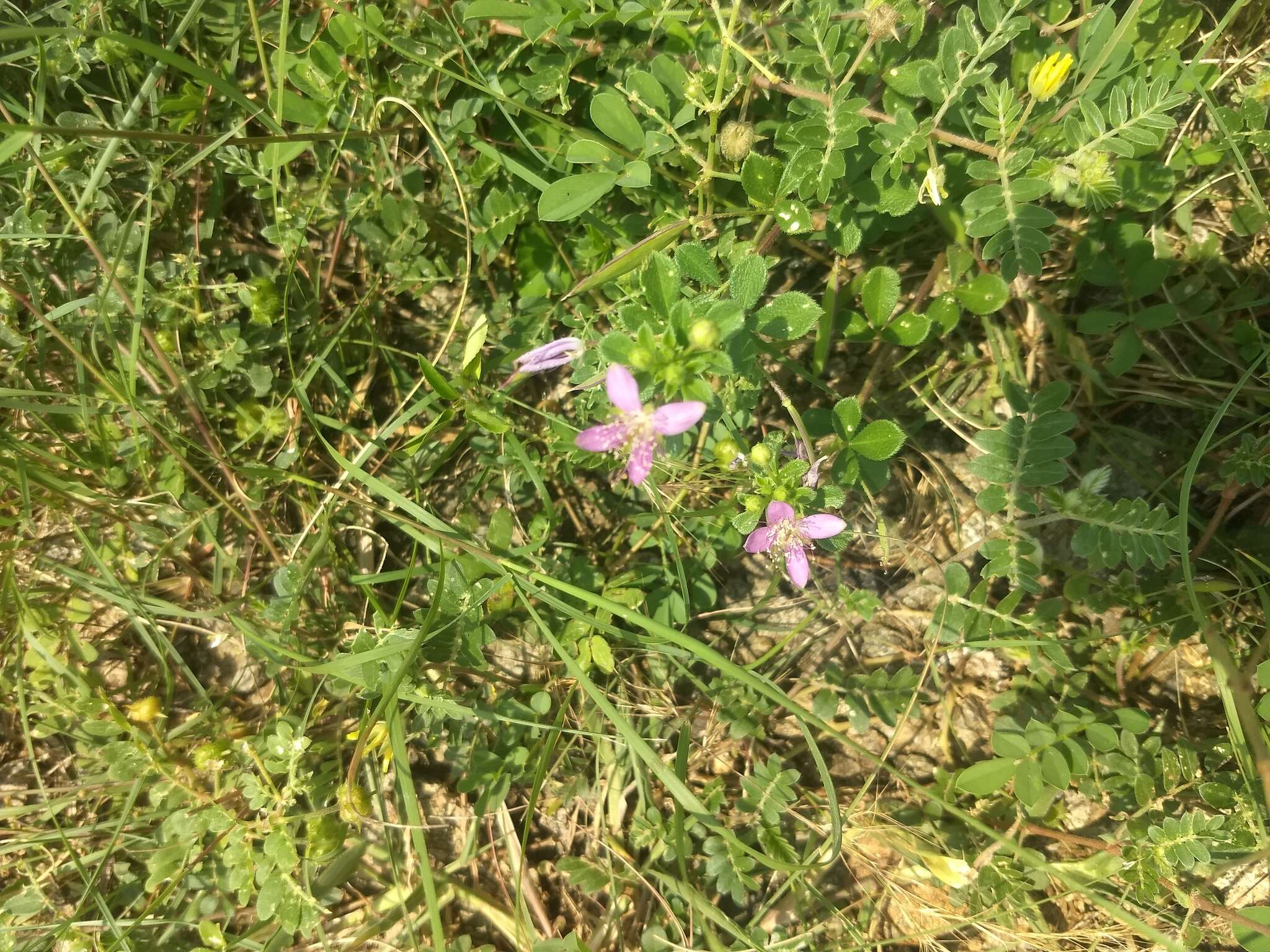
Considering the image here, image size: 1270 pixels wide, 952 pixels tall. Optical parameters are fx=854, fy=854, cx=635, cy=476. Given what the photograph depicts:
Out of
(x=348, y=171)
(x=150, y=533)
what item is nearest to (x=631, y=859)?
(x=150, y=533)

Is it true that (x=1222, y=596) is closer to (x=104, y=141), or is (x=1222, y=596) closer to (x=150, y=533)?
(x=150, y=533)

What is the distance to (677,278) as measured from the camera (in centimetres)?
198

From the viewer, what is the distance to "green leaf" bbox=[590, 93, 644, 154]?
2.36 meters

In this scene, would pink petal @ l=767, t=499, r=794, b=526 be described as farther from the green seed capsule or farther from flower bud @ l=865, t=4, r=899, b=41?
the green seed capsule

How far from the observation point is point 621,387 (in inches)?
72.2

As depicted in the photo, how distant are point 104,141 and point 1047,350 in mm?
3143

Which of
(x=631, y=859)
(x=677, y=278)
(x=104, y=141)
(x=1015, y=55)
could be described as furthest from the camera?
(x=631, y=859)

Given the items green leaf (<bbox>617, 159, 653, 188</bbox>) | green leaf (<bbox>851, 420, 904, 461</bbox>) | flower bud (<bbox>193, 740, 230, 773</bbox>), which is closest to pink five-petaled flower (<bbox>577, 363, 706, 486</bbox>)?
green leaf (<bbox>851, 420, 904, 461</bbox>)

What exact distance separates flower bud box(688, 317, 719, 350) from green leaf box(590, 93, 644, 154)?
87 cm

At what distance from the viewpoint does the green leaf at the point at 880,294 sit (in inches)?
96.7

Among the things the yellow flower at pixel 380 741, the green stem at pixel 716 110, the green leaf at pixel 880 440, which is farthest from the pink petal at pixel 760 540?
the yellow flower at pixel 380 741

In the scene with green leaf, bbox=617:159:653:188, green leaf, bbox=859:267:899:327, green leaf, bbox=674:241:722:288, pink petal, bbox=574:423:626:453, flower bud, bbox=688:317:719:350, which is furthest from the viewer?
green leaf, bbox=859:267:899:327

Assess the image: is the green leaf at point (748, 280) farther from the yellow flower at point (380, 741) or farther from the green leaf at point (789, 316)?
the yellow flower at point (380, 741)

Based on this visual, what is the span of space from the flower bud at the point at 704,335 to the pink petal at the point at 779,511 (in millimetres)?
463
